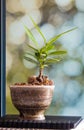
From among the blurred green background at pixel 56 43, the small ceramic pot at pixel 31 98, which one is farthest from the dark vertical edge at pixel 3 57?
the small ceramic pot at pixel 31 98

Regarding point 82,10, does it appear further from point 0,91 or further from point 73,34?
point 0,91

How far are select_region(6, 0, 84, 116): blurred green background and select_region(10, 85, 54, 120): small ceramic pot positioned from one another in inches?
16.9

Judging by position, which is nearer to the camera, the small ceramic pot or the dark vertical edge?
the small ceramic pot

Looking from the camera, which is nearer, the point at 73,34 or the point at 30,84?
the point at 30,84

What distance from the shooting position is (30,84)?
141 cm

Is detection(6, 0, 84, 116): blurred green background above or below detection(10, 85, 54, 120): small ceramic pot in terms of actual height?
above

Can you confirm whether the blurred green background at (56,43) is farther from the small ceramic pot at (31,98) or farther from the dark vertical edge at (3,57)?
the small ceramic pot at (31,98)

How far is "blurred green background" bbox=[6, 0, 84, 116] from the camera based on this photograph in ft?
5.94

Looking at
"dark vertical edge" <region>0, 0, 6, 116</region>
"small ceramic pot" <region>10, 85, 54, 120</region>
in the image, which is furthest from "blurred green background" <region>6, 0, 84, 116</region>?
"small ceramic pot" <region>10, 85, 54, 120</region>

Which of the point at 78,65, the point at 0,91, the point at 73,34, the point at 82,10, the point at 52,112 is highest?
the point at 82,10

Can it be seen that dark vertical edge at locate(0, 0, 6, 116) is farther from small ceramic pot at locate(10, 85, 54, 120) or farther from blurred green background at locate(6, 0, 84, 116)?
small ceramic pot at locate(10, 85, 54, 120)

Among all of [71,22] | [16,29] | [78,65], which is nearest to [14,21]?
[16,29]

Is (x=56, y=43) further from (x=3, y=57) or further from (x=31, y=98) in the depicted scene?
(x=31, y=98)

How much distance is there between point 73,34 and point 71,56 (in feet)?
0.41
